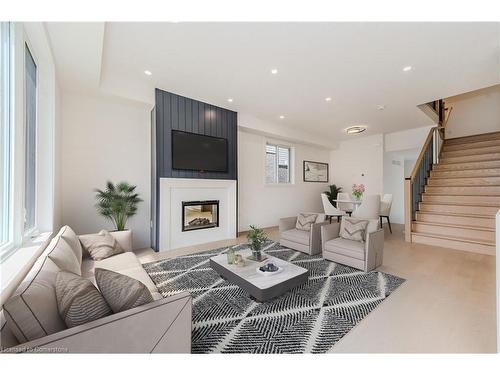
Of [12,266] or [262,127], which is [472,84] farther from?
[12,266]

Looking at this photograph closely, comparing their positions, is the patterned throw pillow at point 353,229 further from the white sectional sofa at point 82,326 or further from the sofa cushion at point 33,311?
the sofa cushion at point 33,311

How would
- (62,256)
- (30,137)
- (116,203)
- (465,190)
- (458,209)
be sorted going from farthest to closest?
1. (465,190)
2. (458,209)
3. (116,203)
4. (30,137)
5. (62,256)

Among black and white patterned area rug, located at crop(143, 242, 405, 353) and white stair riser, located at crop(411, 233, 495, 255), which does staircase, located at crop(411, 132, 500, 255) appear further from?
black and white patterned area rug, located at crop(143, 242, 405, 353)

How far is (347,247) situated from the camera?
304 centimetres

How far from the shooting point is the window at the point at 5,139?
160cm

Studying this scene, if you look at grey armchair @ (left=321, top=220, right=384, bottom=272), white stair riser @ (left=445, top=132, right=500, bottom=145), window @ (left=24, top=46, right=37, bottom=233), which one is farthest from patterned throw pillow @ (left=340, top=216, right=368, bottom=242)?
white stair riser @ (left=445, top=132, right=500, bottom=145)

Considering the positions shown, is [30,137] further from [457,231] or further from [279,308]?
[457,231]

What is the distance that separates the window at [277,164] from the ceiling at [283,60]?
1.93 meters

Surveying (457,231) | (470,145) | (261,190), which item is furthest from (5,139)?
(470,145)

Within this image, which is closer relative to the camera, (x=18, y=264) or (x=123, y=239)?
(x=18, y=264)

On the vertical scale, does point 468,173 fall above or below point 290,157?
below

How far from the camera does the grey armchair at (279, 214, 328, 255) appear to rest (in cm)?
357

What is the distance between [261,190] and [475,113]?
6.97m

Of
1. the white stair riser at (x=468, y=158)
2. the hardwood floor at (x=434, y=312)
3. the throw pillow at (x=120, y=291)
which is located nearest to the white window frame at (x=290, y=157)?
the hardwood floor at (x=434, y=312)
